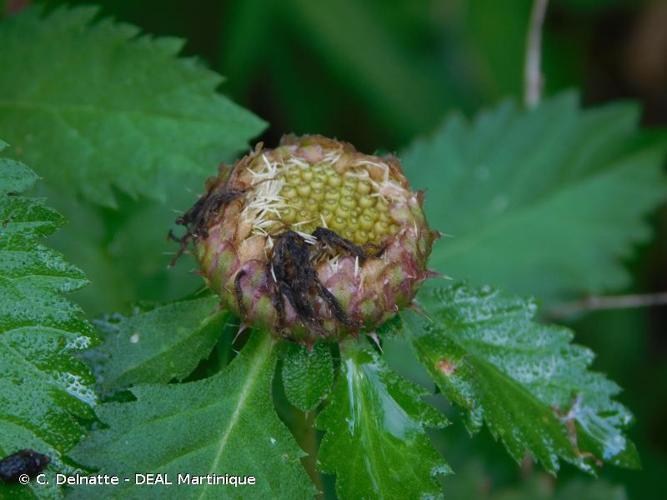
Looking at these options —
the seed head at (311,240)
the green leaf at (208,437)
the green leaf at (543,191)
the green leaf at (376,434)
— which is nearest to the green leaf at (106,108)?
the seed head at (311,240)

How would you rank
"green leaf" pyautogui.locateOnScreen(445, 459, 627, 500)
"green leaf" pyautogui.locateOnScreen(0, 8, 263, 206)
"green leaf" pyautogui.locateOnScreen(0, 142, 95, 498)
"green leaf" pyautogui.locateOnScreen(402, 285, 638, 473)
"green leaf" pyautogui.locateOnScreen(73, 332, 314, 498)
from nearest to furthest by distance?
"green leaf" pyautogui.locateOnScreen(0, 142, 95, 498) < "green leaf" pyautogui.locateOnScreen(73, 332, 314, 498) < "green leaf" pyautogui.locateOnScreen(402, 285, 638, 473) < "green leaf" pyautogui.locateOnScreen(0, 8, 263, 206) < "green leaf" pyautogui.locateOnScreen(445, 459, 627, 500)

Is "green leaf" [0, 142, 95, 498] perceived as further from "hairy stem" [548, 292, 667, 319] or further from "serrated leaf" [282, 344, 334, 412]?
"hairy stem" [548, 292, 667, 319]

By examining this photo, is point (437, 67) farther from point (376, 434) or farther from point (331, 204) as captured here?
point (376, 434)

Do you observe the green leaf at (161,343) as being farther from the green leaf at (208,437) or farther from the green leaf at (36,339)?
the green leaf at (36,339)

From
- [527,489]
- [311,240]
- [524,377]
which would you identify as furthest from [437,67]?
[311,240]

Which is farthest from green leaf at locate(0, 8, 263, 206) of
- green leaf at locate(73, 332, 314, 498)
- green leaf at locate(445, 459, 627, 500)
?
green leaf at locate(445, 459, 627, 500)

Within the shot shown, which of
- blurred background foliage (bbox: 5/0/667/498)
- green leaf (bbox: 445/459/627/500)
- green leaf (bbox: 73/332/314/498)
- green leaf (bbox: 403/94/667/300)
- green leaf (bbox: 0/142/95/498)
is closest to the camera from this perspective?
green leaf (bbox: 0/142/95/498)
